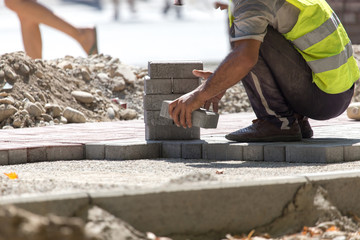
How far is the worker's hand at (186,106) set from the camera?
13.4ft

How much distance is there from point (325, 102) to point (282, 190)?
170cm

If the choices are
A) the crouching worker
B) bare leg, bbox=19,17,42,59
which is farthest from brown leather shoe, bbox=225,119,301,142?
bare leg, bbox=19,17,42,59

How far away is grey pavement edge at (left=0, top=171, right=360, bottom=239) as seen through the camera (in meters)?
2.66

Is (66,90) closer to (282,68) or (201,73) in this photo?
(201,73)

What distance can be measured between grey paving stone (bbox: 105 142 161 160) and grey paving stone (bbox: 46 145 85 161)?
0.21 meters

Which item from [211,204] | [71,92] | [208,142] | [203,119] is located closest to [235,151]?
[208,142]

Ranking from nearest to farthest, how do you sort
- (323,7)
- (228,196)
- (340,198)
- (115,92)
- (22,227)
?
(22,227) < (228,196) < (340,198) < (323,7) < (115,92)

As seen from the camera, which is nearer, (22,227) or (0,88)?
(22,227)

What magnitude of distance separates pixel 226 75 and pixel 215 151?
0.73 metres

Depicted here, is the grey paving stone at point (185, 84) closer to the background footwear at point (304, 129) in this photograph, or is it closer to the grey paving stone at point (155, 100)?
the grey paving stone at point (155, 100)

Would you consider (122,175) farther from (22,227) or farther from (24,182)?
(22,227)

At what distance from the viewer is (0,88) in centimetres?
737

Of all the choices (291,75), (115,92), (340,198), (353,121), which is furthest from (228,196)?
(115,92)

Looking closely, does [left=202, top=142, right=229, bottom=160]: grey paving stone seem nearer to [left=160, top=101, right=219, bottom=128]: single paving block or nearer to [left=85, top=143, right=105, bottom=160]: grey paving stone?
[left=160, top=101, right=219, bottom=128]: single paving block
